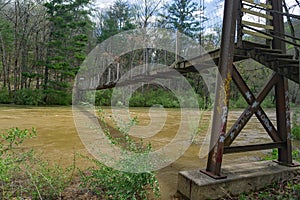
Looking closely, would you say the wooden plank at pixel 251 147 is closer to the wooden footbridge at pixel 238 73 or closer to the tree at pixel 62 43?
the wooden footbridge at pixel 238 73

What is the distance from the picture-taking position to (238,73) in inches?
97.0

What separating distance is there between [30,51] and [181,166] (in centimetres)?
1421

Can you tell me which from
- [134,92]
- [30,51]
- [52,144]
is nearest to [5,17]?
[30,51]

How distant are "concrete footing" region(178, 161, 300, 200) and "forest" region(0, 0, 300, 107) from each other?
31.7 feet

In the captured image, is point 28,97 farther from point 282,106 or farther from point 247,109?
A: point 282,106

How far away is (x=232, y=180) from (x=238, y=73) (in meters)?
1.07

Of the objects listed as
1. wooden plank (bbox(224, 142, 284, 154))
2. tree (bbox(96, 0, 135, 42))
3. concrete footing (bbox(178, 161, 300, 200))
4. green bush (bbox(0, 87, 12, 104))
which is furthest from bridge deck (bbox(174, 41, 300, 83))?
tree (bbox(96, 0, 135, 42))

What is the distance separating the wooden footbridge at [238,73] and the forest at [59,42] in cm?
945

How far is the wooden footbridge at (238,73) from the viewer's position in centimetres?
233

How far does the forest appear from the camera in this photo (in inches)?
519

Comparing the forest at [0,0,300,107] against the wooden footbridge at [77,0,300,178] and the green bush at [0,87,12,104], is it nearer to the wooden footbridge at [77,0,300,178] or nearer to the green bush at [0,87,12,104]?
the green bush at [0,87,12,104]

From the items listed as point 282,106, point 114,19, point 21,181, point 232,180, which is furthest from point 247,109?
point 114,19

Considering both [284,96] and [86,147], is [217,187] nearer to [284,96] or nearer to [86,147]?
[284,96]

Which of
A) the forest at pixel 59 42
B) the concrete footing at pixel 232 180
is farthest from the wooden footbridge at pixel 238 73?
the forest at pixel 59 42
